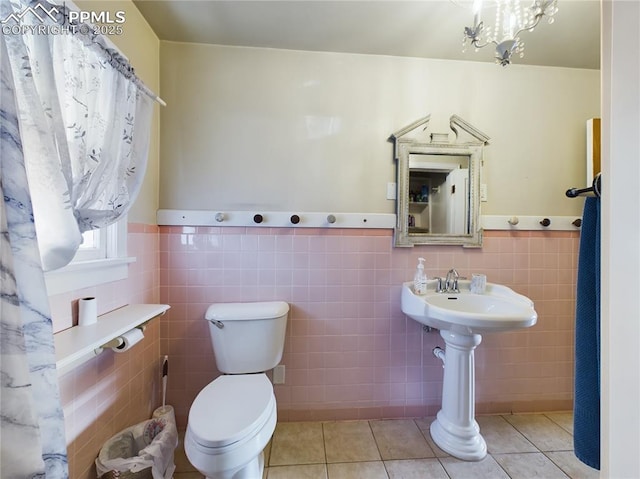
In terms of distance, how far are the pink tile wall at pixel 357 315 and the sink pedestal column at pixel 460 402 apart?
219 mm

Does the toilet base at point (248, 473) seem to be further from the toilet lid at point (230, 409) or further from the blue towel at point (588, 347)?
the blue towel at point (588, 347)

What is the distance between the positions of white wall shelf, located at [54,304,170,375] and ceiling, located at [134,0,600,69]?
1.49m

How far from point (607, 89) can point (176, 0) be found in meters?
1.69

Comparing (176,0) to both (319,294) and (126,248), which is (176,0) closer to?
(126,248)

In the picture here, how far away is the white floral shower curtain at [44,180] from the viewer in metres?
0.52

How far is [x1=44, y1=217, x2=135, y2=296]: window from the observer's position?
36.0 inches

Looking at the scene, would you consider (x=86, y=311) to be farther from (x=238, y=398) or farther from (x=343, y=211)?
(x=343, y=211)

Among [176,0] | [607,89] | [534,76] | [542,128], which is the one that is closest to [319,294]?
[607,89]

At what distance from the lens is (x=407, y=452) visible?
4.46 feet

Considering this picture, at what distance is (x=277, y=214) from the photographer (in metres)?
1.54

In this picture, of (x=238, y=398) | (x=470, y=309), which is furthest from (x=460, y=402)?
(x=238, y=398)

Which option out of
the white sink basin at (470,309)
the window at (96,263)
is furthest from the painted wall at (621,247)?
the window at (96,263)

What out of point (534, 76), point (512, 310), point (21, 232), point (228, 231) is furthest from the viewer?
point (534, 76)

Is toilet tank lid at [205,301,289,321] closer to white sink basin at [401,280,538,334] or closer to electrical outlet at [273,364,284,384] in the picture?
electrical outlet at [273,364,284,384]
